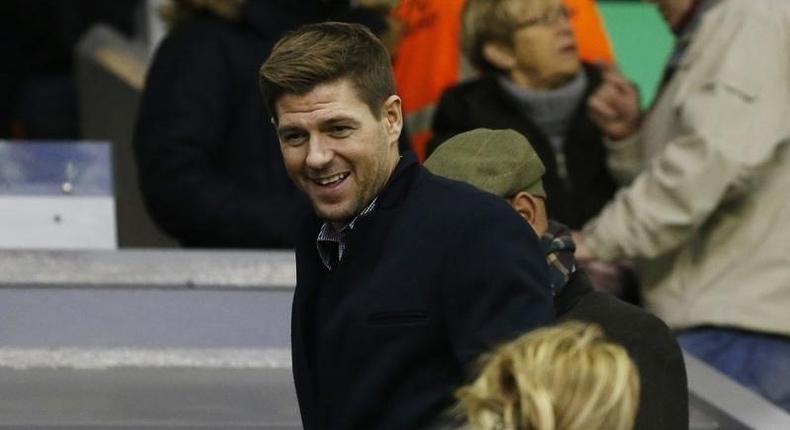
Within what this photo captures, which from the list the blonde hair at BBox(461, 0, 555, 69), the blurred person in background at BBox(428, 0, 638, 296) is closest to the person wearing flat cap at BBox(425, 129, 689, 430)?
the blurred person in background at BBox(428, 0, 638, 296)

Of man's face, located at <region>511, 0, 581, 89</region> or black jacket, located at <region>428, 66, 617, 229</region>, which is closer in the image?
black jacket, located at <region>428, 66, 617, 229</region>

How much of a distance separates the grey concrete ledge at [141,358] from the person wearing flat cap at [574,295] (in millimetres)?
1607

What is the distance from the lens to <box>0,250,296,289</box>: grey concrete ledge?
596 centimetres

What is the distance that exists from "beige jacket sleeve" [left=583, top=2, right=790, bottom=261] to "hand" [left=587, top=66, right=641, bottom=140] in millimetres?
344

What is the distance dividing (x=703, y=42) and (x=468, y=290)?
2830 mm

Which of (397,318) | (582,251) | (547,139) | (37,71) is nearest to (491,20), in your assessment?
(547,139)

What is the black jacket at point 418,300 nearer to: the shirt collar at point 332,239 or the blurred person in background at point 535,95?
the shirt collar at point 332,239

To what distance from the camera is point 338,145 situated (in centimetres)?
337

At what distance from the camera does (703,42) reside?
5949 mm

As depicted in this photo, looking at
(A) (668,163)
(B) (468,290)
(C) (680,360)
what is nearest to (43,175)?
(A) (668,163)

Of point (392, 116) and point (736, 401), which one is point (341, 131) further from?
point (736, 401)

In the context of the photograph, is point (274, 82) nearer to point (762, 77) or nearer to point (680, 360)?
point (680, 360)

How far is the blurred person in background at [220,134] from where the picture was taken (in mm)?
6324

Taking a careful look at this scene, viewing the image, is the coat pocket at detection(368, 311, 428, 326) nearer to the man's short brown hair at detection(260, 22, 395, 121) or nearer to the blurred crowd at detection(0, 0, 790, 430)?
the man's short brown hair at detection(260, 22, 395, 121)
